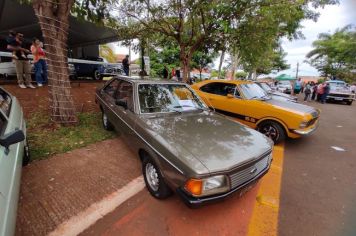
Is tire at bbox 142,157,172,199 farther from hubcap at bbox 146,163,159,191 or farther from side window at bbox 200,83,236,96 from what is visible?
side window at bbox 200,83,236,96

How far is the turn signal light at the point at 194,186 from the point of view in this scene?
6.77 feet

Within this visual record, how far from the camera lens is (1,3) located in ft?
29.9

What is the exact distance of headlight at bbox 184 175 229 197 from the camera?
2078 millimetres

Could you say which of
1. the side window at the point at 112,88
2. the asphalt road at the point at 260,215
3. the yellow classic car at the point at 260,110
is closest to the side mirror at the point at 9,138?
the asphalt road at the point at 260,215

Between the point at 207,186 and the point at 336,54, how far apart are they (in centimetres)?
3082

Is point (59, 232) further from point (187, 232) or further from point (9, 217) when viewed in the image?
point (187, 232)

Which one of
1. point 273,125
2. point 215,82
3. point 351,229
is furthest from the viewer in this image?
point 215,82

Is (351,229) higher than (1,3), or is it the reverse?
(1,3)

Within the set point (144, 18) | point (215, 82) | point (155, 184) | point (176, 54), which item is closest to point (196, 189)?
point (155, 184)

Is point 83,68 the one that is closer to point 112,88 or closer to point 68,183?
point 112,88

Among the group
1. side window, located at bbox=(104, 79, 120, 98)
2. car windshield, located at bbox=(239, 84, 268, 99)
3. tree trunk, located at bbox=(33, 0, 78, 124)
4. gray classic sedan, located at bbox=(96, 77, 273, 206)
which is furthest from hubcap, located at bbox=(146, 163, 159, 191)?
car windshield, located at bbox=(239, 84, 268, 99)

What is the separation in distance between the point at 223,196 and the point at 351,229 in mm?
1690

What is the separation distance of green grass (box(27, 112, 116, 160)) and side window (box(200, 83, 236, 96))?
3.02 m

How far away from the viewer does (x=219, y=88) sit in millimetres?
5941
